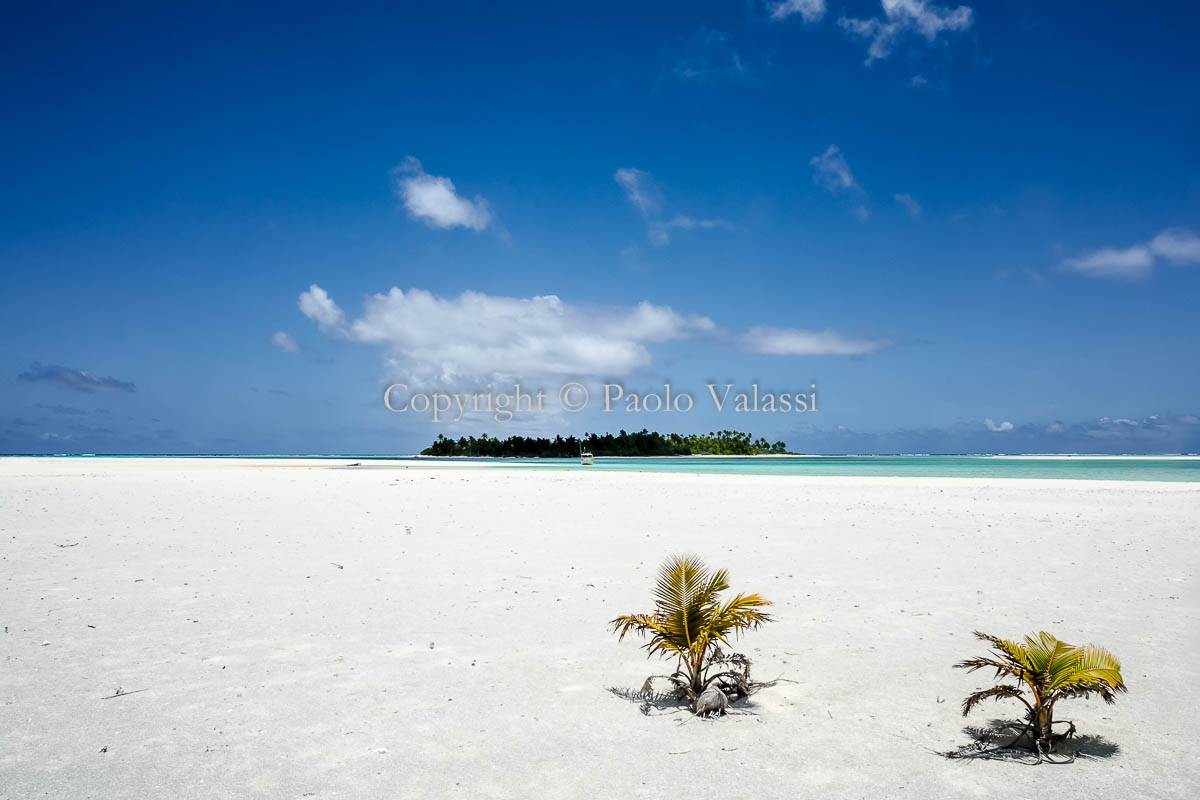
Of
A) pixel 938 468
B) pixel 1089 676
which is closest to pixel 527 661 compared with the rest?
pixel 1089 676

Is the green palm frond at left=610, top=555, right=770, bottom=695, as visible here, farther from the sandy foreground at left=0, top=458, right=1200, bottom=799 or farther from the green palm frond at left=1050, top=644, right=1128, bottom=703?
the green palm frond at left=1050, top=644, right=1128, bottom=703

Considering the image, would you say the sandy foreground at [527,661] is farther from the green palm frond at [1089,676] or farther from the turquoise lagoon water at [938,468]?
the turquoise lagoon water at [938,468]

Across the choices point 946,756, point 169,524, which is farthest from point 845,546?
point 169,524

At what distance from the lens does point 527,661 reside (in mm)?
6785

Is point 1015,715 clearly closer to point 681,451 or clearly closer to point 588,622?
point 588,622

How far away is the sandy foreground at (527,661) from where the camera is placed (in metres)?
4.46

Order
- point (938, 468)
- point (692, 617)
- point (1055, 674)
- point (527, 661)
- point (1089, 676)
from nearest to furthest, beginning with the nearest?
point (1089, 676)
point (1055, 674)
point (692, 617)
point (527, 661)
point (938, 468)

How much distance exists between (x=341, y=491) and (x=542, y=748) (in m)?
24.6

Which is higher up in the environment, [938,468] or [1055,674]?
[1055,674]

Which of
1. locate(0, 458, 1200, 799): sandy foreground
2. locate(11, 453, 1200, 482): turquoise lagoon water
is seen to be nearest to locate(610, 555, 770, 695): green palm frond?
locate(0, 458, 1200, 799): sandy foreground

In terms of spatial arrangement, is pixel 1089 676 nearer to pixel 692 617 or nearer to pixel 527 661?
pixel 692 617

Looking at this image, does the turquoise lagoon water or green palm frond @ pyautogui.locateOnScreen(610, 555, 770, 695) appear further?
the turquoise lagoon water

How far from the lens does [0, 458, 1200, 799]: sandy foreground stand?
14.6 feet

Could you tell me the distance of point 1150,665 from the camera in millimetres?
6645
